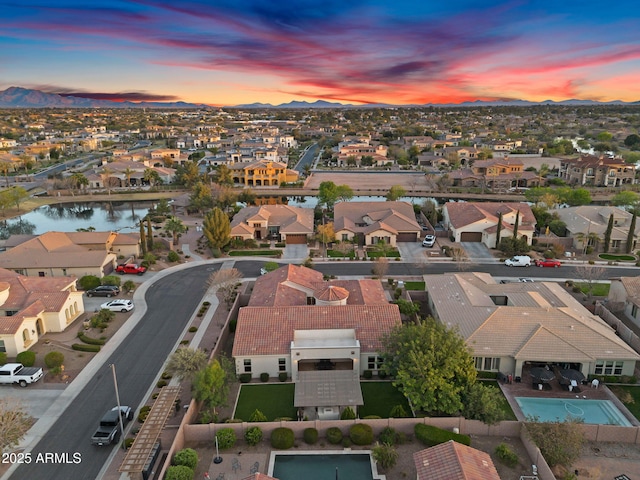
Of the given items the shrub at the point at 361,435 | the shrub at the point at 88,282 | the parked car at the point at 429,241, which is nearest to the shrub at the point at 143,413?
the shrub at the point at 361,435

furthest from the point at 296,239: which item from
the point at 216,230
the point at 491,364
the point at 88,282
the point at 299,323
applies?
the point at 491,364

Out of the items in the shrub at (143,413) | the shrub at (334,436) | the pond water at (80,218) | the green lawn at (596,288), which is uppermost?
the green lawn at (596,288)

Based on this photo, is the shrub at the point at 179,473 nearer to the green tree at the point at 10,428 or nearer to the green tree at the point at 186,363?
the green tree at the point at 186,363

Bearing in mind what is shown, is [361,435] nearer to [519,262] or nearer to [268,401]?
[268,401]

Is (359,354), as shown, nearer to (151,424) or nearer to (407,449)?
(407,449)

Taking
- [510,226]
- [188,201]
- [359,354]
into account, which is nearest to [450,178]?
[510,226]

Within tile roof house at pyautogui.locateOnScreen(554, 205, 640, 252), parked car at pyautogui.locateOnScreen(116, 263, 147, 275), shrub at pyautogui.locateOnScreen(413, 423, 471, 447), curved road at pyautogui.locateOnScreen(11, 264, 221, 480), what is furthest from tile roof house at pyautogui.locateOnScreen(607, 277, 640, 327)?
parked car at pyautogui.locateOnScreen(116, 263, 147, 275)
